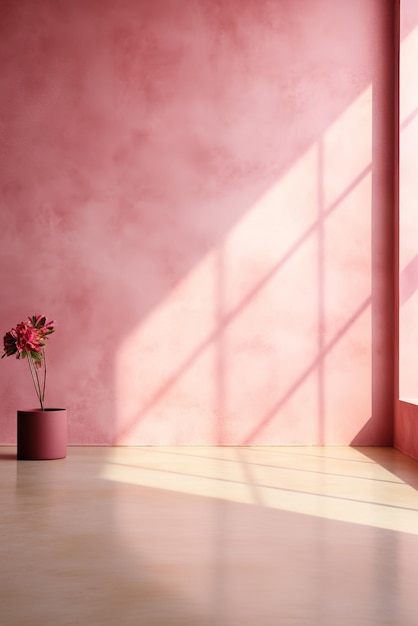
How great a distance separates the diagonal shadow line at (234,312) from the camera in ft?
18.9

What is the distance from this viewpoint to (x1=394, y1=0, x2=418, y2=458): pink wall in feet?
18.4

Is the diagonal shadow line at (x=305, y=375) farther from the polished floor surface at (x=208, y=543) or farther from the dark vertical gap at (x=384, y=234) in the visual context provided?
the polished floor surface at (x=208, y=543)

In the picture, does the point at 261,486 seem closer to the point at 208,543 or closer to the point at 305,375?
the point at 208,543

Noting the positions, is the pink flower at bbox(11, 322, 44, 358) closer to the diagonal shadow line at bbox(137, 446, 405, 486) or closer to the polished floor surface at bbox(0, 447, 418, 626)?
the polished floor surface at bbox(0, 447, 418, 626)

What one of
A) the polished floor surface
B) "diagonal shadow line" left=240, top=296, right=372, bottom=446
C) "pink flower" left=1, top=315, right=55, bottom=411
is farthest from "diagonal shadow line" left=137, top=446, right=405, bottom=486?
"pink flower" left=1, top=315, right=55, bottom=411

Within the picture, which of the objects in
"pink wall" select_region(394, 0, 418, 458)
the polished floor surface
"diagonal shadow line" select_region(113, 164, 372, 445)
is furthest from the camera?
"diagonal shadow line" select_region(113, 164, 372, 445)

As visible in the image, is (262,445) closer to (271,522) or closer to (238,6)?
(271,522)

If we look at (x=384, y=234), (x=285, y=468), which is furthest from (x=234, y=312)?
(x=285, y=468)

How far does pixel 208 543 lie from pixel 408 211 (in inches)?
136

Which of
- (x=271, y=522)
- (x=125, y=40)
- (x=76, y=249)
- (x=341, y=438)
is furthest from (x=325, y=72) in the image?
(x=271, y=522)

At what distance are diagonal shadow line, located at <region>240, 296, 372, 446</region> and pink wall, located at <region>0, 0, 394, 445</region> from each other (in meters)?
0.01

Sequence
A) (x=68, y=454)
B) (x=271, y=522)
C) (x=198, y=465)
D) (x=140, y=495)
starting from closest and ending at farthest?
(x=271, y=522), (x=140, y=495), (x=198, y=465), (x=68, y=454)

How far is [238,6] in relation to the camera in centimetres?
591

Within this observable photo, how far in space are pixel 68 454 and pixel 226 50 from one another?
3.13 meters
